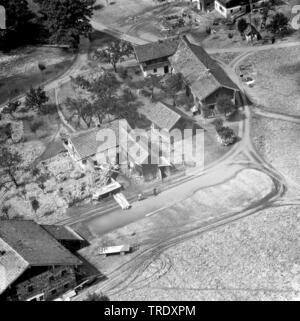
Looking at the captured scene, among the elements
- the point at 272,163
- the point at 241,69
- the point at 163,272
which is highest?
the point at 241,69

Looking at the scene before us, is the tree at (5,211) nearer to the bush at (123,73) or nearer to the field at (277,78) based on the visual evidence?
the bush at (123,73)

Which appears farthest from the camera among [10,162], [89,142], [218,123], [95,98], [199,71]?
[95,98]

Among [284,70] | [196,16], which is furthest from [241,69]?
[196,16]

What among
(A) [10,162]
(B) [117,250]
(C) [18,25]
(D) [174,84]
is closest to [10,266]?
(B) [117,250]

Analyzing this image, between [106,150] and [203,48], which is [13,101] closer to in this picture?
[106,150]

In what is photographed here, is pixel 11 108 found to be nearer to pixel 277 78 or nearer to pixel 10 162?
pixel 10 162

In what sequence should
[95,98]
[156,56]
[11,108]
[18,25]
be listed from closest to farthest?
[11,108]
[95,98]
[156,56]
[18,25]

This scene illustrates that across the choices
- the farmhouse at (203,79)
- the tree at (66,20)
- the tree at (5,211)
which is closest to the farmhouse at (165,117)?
the farmhouse at (203,79)
